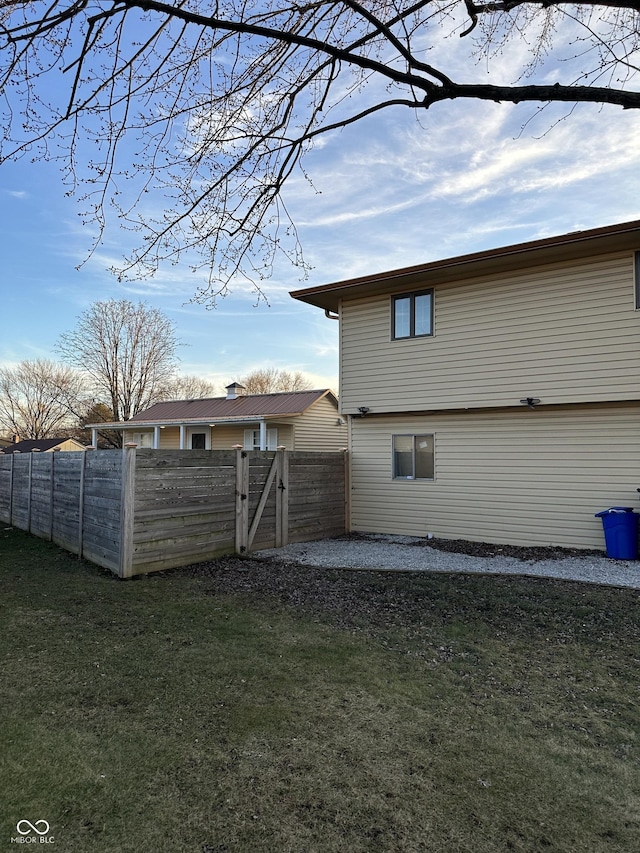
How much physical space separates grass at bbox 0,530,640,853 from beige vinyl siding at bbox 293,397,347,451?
1409 centimetres

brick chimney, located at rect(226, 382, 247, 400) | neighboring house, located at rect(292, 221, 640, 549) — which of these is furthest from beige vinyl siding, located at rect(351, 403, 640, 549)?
brick chimney, located at rect(226, 382, 247, 400)

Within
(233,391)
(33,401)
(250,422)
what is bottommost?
(250,422)

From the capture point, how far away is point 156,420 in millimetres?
21078

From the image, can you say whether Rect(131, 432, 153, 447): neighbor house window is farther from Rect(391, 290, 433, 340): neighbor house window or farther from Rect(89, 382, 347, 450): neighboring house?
Rect(391, 290, 433, 340): neighbor house window

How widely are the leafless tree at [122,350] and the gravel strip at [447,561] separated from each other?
80.2 feet

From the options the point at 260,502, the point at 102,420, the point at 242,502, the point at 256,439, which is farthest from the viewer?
the point at 102,420

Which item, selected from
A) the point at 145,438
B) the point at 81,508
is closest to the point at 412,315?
the point at 81,508

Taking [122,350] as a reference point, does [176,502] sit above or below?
below

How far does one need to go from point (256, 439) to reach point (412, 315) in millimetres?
10856

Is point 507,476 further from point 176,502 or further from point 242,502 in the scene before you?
point 176,502

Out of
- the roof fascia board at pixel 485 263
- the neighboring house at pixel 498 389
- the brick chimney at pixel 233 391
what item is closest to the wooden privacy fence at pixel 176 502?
the neighboring house at pixel 498 389

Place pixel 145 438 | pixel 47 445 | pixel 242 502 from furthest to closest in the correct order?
pixel 47 445 < pixel 145 438 < pixel 242 502

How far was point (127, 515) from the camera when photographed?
646 centimetres

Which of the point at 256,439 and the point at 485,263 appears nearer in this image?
the point at 485,263
